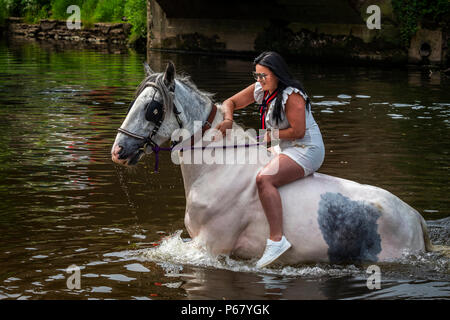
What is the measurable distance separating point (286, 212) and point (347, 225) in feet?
1.81

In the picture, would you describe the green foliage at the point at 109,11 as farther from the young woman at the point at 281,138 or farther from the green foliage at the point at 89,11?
the young woman at the point at 281,138

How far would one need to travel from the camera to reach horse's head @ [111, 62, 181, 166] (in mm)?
5797

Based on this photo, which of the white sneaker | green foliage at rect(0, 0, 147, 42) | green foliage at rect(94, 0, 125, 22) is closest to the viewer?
the white sneaker

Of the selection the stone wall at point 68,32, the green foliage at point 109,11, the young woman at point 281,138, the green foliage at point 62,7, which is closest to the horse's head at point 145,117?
the young woman at point 281,138

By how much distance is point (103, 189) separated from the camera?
9.45 meters

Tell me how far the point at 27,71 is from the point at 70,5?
27.2m

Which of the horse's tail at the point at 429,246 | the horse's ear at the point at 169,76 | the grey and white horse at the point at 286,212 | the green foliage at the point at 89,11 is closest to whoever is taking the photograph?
the horse's ear at the point at 169,76

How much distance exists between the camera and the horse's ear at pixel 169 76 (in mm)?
5704

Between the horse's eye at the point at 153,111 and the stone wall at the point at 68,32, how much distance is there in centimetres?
3933

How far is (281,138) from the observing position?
5.99 metres

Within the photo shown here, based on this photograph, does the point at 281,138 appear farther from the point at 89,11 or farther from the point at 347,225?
the point at 89,11

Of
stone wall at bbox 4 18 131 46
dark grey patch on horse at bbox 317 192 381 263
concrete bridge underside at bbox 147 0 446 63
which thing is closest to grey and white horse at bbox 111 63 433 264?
dark grey patch on horse at bbox 317 192 381 263

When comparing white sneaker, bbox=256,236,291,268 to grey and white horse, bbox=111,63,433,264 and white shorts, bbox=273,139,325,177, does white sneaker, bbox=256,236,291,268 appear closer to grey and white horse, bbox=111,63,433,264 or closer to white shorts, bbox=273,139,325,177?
grey and white horse, bbox=111,63,433,264

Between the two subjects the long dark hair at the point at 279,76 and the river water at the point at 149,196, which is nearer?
the long dark hair at the point at 279,76
